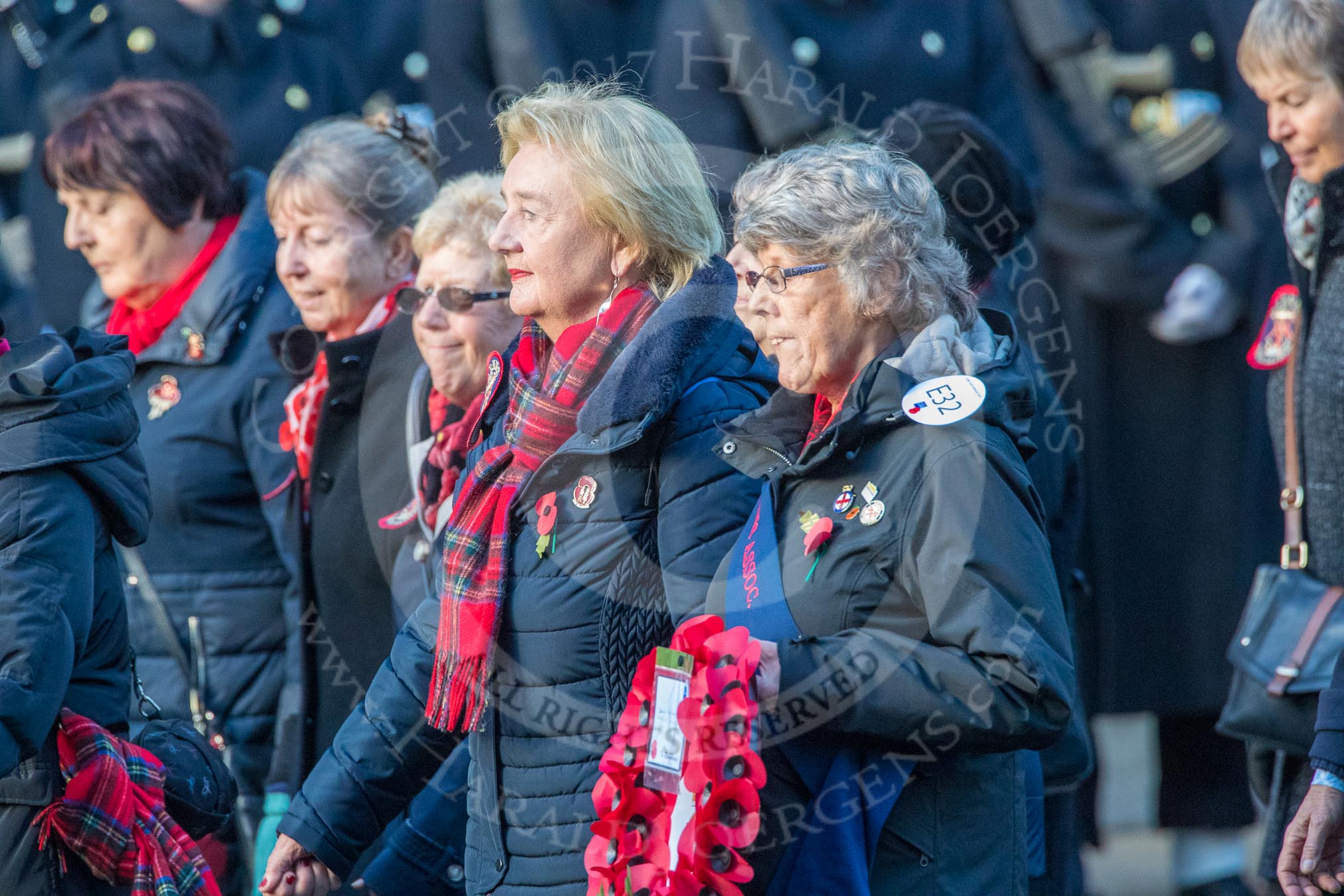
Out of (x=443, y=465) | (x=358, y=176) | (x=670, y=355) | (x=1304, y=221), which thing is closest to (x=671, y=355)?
(x=670, y=355)

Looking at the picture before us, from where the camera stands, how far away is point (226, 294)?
430 cm

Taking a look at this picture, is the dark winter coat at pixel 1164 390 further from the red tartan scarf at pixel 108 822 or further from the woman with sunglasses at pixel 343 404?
the red tartan scarf at pixel 108 822

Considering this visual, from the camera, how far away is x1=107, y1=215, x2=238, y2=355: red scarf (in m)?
4.31

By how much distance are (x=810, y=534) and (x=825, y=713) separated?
276 millimetres

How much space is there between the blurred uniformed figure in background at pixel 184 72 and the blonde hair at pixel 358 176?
158 centimetres

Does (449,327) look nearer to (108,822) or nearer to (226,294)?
(226,294)

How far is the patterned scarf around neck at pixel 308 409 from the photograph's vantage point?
3.94 m

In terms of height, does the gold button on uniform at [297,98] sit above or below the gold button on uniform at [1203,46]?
above

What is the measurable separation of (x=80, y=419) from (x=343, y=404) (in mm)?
939

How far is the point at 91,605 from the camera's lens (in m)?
2.99

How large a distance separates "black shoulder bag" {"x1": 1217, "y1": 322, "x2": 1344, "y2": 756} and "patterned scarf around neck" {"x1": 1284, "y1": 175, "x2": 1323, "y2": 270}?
0.66ft

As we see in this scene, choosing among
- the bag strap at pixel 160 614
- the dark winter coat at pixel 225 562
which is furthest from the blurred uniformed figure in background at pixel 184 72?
the bag strap at pixel 160 614

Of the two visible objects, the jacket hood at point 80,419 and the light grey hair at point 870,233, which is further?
the jacket hood at point 80,419

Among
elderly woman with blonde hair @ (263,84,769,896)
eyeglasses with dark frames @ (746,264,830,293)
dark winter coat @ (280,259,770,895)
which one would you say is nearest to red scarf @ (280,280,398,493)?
elderly woman with blonde hair @ (263,84,769,896)
